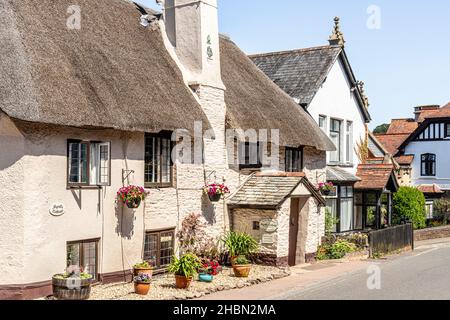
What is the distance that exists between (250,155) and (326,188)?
466 cm

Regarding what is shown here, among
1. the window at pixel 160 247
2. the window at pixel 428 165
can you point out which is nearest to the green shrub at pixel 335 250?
the window at pixel 160 247

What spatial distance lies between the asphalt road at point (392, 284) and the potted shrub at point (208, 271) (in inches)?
90.4

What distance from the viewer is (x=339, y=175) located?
89.1 ft

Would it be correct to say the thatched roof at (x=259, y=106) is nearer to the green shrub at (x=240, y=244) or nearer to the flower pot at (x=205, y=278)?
the green shrub at (x=240, y=244)

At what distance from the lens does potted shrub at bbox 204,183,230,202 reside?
1903 cm

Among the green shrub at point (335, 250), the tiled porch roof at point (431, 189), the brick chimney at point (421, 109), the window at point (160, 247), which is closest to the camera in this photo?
the window at point (160, 247)

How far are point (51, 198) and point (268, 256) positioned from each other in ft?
26.0

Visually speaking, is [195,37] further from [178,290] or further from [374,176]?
[374,176]

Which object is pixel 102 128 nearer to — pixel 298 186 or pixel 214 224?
pixel 214 224

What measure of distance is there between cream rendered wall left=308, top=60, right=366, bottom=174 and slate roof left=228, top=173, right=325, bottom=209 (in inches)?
235

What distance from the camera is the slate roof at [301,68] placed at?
88.0ft
